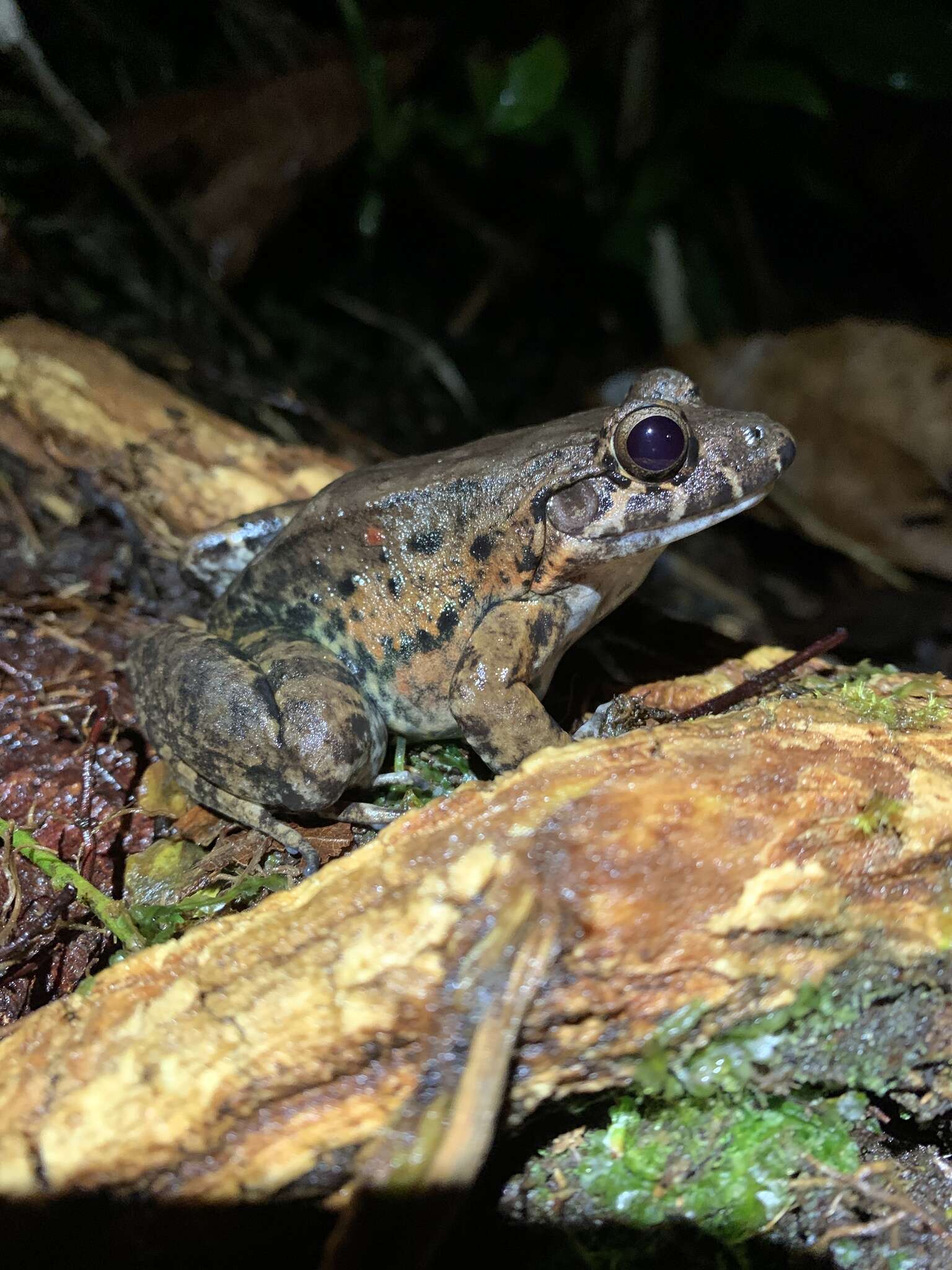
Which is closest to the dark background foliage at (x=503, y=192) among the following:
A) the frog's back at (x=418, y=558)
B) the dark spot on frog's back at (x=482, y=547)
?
the frog's back at (x=418, y=558)

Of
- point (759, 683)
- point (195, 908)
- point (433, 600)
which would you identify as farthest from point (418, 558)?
point (195, 908)

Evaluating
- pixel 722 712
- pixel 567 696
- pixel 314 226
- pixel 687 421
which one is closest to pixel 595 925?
pixel 722 712

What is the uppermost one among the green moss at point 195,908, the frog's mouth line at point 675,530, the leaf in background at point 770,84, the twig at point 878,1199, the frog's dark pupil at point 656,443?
the leaf in background at point 770,84

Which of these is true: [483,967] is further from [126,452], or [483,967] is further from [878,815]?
[126,452]

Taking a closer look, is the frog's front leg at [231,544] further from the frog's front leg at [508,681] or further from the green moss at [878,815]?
the green moss at [878,815]

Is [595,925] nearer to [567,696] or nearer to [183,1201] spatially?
[183,1201]

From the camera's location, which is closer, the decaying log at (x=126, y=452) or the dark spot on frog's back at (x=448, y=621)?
the dark spot on frog's back at (x=448, y=621)
